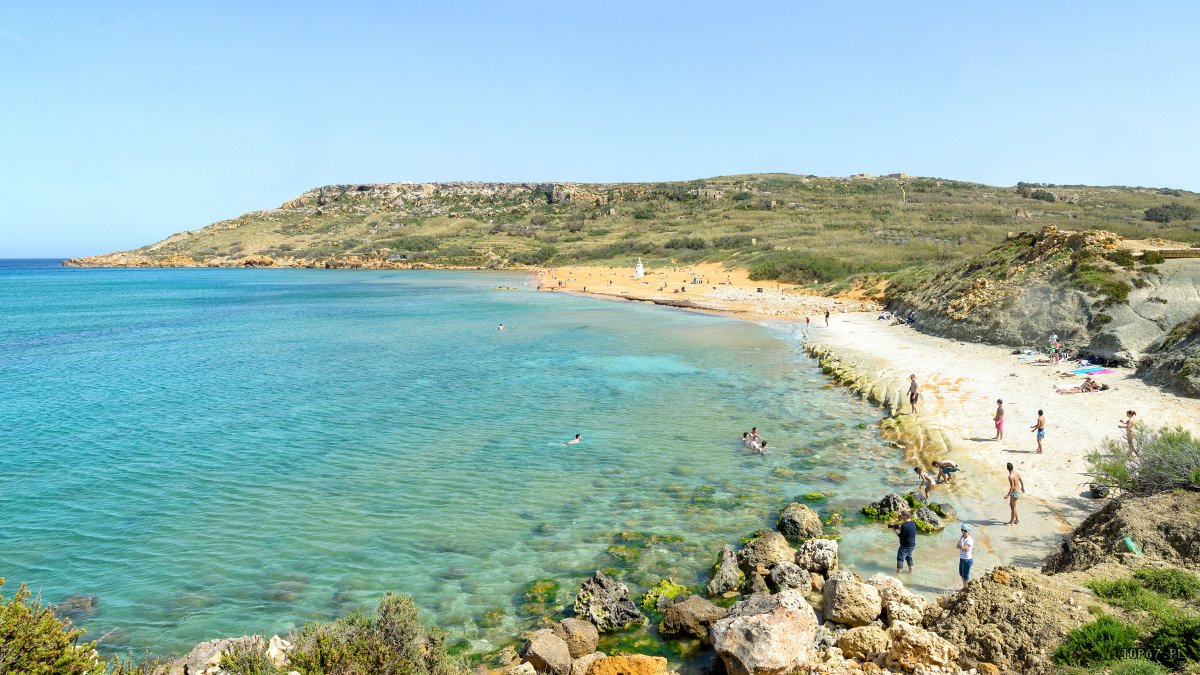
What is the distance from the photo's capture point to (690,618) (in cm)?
1005

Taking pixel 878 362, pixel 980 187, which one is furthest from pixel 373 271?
pixel 980 187

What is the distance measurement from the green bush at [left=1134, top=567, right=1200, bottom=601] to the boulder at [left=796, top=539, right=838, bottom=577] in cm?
437

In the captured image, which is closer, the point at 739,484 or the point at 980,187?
the point at 739,484

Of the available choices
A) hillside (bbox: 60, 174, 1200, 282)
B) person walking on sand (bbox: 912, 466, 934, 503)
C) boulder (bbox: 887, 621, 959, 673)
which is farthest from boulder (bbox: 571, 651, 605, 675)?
hillside (bbox: 60, 174, 1200, 282)

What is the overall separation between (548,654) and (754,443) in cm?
1153

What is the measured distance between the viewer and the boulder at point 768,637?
833cm

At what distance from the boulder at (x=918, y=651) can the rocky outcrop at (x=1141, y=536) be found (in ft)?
12.2

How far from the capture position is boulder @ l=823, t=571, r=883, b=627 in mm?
9461

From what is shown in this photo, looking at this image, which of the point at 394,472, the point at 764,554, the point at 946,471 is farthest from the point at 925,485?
the point at 394,472

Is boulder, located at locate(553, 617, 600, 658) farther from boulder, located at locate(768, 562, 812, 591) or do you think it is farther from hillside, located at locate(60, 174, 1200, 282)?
hillside, located at locate(60, 174, 1200, 282)

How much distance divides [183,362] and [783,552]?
3485cm

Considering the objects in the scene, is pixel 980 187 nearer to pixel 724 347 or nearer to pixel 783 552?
pixel 724 347

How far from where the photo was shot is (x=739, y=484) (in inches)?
659

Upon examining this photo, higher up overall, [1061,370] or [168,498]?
[1061,370]
